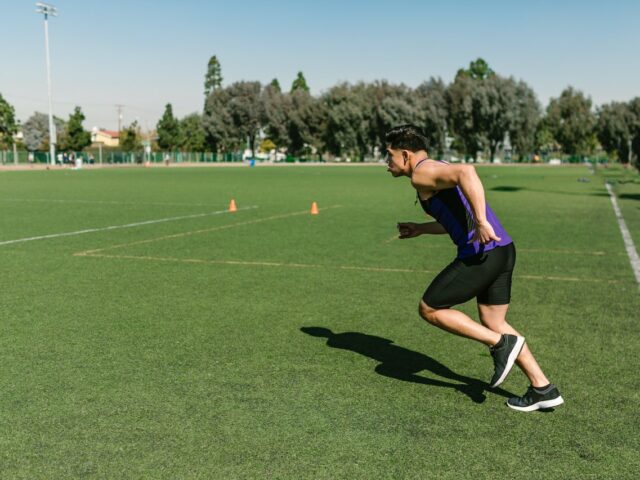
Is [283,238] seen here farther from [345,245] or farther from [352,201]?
[352,201]

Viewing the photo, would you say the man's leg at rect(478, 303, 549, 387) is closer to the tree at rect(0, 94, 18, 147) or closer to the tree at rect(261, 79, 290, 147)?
the tree at rect(0, 94, 18, 147)

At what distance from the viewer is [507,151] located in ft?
371

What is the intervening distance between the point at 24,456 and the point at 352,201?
20.6 meters

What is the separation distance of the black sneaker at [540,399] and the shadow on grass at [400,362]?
32 centimetres

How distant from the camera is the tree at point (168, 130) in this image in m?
124

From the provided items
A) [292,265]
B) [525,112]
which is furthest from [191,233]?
[525,112]

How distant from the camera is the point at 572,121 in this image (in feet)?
400

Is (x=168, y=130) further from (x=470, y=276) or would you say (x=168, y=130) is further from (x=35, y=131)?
(x=470, y=276)

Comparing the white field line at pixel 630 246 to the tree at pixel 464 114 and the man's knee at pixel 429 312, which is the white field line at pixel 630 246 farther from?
the tree at pixel 464 114

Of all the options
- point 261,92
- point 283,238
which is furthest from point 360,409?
point 261,92

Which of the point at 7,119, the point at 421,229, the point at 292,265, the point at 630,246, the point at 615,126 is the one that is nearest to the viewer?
the point at 421,229

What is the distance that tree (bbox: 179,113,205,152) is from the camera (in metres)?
124

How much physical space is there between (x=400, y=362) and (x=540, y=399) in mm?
1356

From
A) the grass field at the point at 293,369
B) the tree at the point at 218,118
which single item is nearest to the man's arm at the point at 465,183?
the grass field at the point at 293,369
